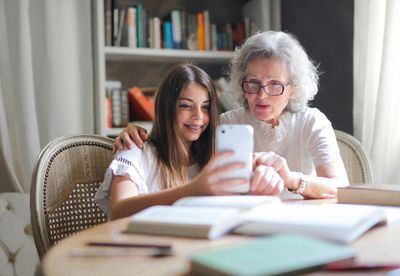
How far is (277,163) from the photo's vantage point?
1.37 metres

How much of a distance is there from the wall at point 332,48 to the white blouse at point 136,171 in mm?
1300

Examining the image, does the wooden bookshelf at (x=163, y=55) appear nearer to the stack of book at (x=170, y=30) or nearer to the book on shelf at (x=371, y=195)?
the stack of book at (x=170, y=30)

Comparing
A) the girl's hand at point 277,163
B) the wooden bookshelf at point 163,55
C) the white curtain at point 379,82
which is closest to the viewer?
the girl's hand at point 277,163

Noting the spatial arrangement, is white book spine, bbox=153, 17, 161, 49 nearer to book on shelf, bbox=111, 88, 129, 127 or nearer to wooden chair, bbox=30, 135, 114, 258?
book on shelf, bbox=111, 88, 129, 127

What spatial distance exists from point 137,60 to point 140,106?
34cm

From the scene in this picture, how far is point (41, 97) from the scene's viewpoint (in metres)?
2.54

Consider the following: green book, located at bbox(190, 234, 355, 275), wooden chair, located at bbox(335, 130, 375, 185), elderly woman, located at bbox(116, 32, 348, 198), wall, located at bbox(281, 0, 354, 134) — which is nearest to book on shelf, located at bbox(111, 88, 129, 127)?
wall, located at bbox(281, 0, 354, 134)

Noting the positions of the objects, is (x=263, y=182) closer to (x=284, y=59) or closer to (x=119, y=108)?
(x=284, y=59)

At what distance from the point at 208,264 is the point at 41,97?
6.78 feet

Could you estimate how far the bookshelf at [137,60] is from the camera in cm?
269

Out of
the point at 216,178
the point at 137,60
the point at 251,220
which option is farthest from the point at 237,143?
the point at 137,60

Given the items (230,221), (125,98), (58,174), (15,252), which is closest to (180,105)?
(58,174)

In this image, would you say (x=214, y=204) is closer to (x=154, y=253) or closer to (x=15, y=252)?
(x=154, y=253)

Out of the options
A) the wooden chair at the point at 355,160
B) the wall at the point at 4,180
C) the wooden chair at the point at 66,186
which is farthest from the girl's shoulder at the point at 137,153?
the wall at the point at 4,180
